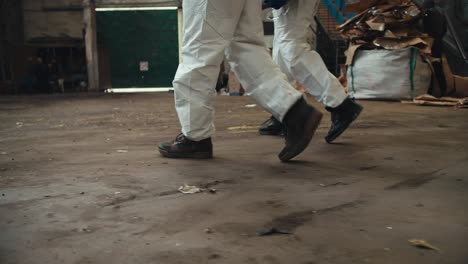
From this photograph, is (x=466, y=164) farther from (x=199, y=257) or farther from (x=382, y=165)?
(x=199, y=257)

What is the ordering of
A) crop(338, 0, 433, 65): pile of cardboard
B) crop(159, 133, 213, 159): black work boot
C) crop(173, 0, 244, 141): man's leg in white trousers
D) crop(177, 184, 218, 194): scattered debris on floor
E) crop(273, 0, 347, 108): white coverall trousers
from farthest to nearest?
crop(338, 0, 433, 65): pile of cardboard → crop(273, 0, 347, 108): white coverall trousers → crop(159, 133, 213, 159): black work boot → crop(173, 0, 244, 141): man's leg in white trousers → crop(177, 184, 218, 194): scattered debris on floor

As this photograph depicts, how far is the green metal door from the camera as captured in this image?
10758 millimetres

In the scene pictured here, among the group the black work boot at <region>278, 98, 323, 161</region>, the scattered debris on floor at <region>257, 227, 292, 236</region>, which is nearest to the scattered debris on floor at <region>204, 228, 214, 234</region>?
the scattered debris on floor at <region>257, 227, 292, 236</region>

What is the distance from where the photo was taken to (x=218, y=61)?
185cm

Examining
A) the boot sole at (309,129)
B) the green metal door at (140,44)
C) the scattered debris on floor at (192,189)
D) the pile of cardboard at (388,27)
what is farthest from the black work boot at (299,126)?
the green metal door at (140,44)

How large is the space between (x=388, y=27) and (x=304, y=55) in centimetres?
337

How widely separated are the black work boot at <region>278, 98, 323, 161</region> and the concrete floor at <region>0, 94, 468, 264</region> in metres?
0.07

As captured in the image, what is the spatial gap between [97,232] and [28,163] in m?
1.02

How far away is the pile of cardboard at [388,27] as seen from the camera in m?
5.28

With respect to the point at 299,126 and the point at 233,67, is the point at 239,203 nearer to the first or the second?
the point at 299,126

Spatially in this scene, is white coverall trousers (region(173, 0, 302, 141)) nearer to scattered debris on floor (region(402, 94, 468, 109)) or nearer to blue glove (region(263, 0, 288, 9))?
blue glove (region(263, 0, 288, 9))

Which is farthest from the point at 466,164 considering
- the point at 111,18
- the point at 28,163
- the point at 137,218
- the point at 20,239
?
the point at 111,18

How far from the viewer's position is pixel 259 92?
189cm

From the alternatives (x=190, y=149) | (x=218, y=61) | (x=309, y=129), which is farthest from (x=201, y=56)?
(x=309, y=129)
